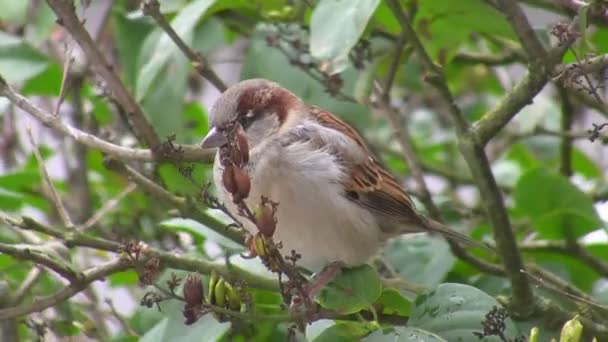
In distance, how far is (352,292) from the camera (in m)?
1.67

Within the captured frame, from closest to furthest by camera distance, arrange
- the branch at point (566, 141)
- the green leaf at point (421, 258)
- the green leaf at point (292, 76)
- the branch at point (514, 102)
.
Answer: the branch at point (514, 102) → the green leaf at point (421, 258) → the green leaf at point (292, 76) → the branch at point (566, 141)

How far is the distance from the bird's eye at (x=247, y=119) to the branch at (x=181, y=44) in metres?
0.10

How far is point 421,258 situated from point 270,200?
73cm

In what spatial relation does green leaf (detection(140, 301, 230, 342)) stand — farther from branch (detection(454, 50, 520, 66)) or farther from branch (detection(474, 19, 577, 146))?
branch (detection(454, 50, 520, 66))

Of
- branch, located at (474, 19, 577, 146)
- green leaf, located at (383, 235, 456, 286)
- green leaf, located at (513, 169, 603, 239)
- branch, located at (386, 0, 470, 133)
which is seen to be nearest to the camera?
branch, located at (474, 19, 577, 146)

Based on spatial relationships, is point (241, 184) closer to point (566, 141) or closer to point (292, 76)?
point (292, 76)

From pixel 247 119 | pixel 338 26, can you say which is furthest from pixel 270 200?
pixel 247 119

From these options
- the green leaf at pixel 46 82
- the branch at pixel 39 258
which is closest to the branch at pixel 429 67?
the branch at pixel 39 258

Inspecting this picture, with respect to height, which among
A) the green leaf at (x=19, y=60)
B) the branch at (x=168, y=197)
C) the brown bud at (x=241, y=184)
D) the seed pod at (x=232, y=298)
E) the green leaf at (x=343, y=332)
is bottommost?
the green leaf at (x=343, y=332)

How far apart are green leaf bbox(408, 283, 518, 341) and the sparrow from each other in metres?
0.27

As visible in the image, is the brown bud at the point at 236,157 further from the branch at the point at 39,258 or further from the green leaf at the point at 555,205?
the green leaf at the point at 555,205

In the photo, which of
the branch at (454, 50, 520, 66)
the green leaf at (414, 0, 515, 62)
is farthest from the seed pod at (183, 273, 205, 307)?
the branch at (454, 50, 520, 66)

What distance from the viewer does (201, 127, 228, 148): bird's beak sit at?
186 centimetres

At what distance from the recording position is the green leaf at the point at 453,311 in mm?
1573
